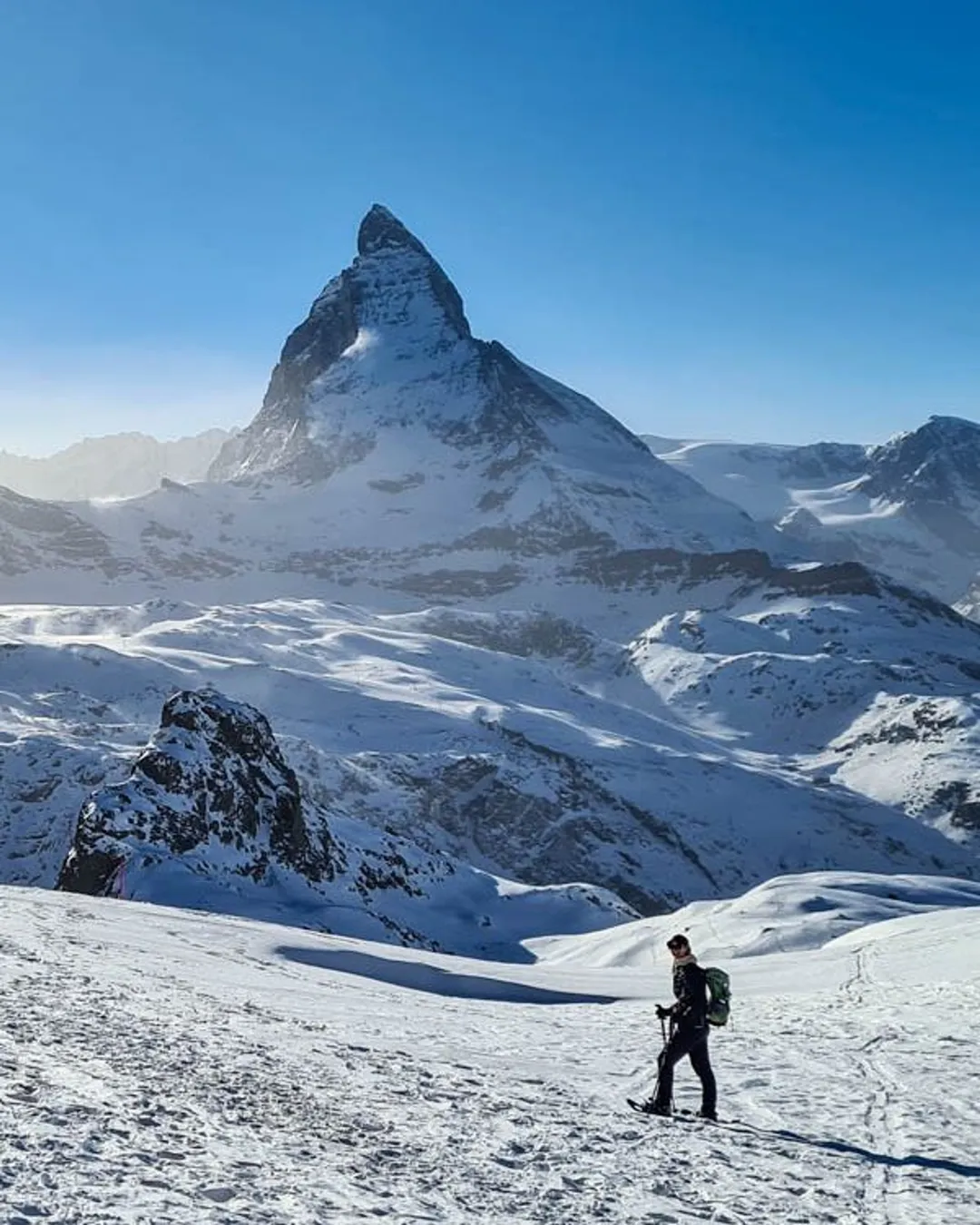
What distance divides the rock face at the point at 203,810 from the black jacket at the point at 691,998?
38.9 meters

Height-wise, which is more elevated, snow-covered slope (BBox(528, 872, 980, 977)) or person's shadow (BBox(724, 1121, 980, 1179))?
person's shadow (BBox(724, 1121, 980, 1179))

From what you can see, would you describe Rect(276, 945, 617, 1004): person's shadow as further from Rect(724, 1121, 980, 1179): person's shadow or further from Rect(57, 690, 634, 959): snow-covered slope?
Rect(57, 690, 634, 959): snow-covered slope

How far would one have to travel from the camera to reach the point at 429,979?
102 feet

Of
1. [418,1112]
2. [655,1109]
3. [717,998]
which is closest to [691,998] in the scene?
[717,998]

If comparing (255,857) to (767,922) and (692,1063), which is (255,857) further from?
(692,1063)

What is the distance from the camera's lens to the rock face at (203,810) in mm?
49938

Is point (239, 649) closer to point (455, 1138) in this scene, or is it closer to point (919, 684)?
point (919, 684)

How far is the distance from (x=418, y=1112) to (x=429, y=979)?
19.8 metres

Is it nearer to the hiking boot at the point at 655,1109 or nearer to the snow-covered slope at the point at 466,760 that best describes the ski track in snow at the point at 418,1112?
the hiking boot at the point at 655,1109

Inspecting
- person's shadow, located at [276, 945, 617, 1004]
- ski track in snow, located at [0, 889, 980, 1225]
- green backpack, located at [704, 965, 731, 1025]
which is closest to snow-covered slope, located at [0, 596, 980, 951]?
person's shadow, located at [276, 945, 617, 1004]

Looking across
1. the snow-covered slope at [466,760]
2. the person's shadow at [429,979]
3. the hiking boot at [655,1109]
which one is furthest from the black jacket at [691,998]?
the snow-covered slope at [466,760]

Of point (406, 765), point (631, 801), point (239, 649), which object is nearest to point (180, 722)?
point (406, 765)

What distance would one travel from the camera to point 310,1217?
26.5 ft

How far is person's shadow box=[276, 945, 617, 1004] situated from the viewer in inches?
1179
